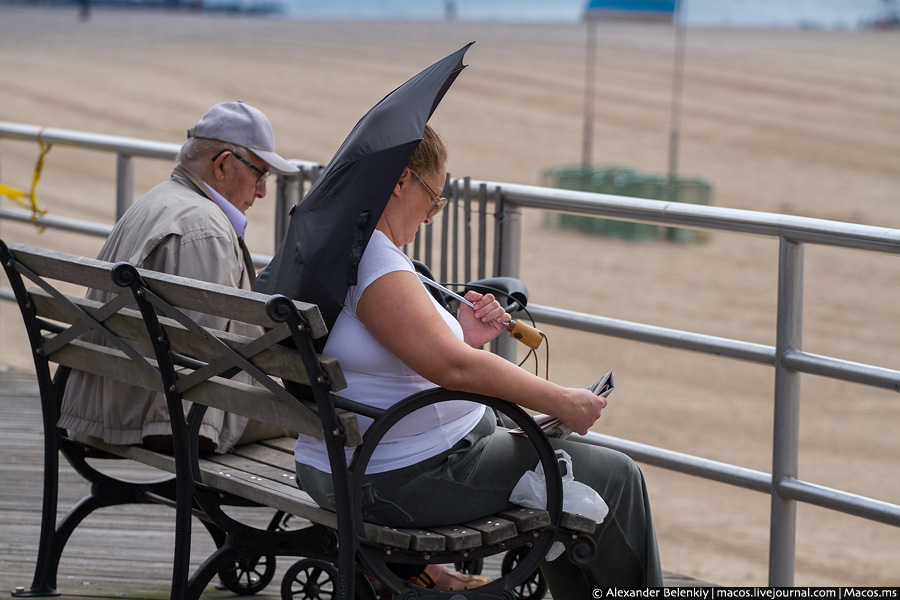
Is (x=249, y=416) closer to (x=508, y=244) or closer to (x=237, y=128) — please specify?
(x=237, y=128)

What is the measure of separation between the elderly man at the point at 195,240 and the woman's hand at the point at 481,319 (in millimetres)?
553

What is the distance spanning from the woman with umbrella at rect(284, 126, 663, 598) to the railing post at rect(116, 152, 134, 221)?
287cm

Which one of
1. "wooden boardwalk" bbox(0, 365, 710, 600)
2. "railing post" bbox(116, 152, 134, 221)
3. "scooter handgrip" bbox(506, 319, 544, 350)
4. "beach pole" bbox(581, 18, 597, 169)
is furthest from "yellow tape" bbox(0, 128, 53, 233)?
"beach pole" bbox(581, 18, 597, 169)

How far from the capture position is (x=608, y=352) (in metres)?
13.0

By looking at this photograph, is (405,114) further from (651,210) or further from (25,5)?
(25,5)

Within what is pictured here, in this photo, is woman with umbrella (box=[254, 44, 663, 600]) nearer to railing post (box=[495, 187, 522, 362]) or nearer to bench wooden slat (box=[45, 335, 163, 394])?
bench wooden slat (box=[45, 335, 163, 394])

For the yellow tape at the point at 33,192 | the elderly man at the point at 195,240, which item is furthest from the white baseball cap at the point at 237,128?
the yellow tape at the point at 33,192

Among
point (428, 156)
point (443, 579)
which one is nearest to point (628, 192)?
point (443, 579)

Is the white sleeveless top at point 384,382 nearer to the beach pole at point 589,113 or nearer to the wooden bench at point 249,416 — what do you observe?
the wooden bench at point 249,416

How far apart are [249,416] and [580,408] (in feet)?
2.18

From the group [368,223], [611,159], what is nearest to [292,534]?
[368,223]

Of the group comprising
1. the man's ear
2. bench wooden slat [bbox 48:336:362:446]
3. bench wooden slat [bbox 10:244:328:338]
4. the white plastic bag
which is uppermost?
the man's ear

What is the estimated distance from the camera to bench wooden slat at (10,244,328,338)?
2.13 meters

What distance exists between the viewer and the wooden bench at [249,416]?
217cm
